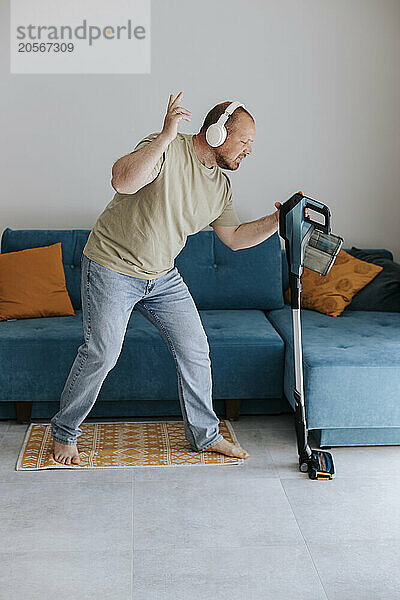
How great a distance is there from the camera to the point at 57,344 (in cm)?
311

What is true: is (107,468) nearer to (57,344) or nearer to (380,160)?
(57,344)

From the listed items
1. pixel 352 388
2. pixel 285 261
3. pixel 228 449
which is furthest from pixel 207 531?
pixel 285 261

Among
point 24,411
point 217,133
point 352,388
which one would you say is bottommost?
point 24,411

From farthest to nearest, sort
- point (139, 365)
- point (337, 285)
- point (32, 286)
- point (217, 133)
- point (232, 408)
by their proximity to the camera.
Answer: point (337, 285), point (32, 286), point (232, 408), point (139, 365), point (217, 133)

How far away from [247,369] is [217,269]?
0.76 meters

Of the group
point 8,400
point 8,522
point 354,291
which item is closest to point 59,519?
point 8,522

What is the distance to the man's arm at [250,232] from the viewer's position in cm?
271

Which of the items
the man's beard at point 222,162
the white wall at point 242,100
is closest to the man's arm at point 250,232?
the man's beard at point 222,162

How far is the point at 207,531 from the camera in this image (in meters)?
2.30

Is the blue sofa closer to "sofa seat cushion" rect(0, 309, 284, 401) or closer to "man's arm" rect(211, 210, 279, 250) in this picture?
"sofa seat cushion" rect(0, 309, 284, 401)

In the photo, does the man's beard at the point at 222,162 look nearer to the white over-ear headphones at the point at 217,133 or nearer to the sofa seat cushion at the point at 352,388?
the white over-ear headphones at the point at 217,133

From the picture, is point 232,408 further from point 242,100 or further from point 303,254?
point 242,100

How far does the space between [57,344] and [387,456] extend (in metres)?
1.42

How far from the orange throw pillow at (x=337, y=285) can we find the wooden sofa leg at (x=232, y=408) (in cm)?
72
